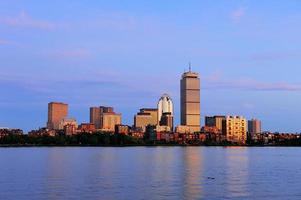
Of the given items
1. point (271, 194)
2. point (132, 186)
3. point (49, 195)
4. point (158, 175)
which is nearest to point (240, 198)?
point (271, 194)

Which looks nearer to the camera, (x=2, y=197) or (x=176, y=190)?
(x=2, y=197)

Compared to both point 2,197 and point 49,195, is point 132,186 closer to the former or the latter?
point 49,195

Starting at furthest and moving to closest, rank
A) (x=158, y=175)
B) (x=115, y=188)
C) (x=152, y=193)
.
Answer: (x=158, y=175), (x=115, y=188), (x=152, y=193)

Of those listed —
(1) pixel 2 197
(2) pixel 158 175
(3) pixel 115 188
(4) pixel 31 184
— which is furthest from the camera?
(2) pixel 158 175

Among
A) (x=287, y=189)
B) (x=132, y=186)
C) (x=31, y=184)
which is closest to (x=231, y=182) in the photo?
(x=287, y=189)

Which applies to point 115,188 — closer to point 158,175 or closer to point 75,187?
point 75,187

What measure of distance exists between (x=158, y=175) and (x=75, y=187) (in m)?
17.6

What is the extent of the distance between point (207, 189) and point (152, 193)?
20.3ft

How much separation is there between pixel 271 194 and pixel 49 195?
18947 mm

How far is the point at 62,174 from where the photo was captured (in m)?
68.2

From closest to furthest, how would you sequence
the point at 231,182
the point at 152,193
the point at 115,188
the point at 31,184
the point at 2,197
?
the point at 2,197
the point at 152,193
the point at 115,188
the point at 31,184
the point at 231,182

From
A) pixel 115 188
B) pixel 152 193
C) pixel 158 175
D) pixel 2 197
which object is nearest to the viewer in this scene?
pixel 2 197

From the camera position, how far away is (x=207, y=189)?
51.3m

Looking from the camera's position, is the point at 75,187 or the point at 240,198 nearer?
the point at 240,198
